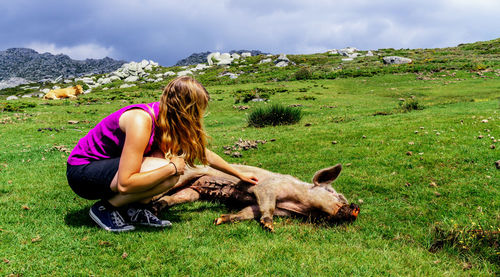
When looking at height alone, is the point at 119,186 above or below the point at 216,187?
above

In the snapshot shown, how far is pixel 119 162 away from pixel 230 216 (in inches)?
75.4

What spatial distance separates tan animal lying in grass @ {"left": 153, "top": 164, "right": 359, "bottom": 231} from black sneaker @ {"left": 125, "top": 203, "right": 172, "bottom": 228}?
38 centimetres

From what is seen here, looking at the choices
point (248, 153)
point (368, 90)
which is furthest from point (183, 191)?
point (368, 90)

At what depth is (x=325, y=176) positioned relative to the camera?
5062 millimetres

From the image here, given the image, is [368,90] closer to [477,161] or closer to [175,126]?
[477,161]

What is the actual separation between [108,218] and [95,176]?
2.34 feet

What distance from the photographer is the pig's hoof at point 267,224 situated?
4.40 meters

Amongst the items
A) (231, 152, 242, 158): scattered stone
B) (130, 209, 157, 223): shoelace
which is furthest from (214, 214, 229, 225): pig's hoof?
(231, 152, 242, 158): scattered stone

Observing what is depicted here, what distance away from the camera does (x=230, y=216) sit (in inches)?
188

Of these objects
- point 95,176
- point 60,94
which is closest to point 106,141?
point 95,176

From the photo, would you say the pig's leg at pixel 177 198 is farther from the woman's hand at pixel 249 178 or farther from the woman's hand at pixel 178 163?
the woman's hand at pixel 178 163

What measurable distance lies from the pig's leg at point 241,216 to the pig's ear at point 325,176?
1.13 meters

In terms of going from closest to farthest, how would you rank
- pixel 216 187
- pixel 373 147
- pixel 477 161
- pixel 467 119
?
pixel 216 187 < pixel 477 161 < pixel 373 147 < pixel 467 119

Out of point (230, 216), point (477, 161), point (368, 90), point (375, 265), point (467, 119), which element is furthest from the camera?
point (368, 90)
